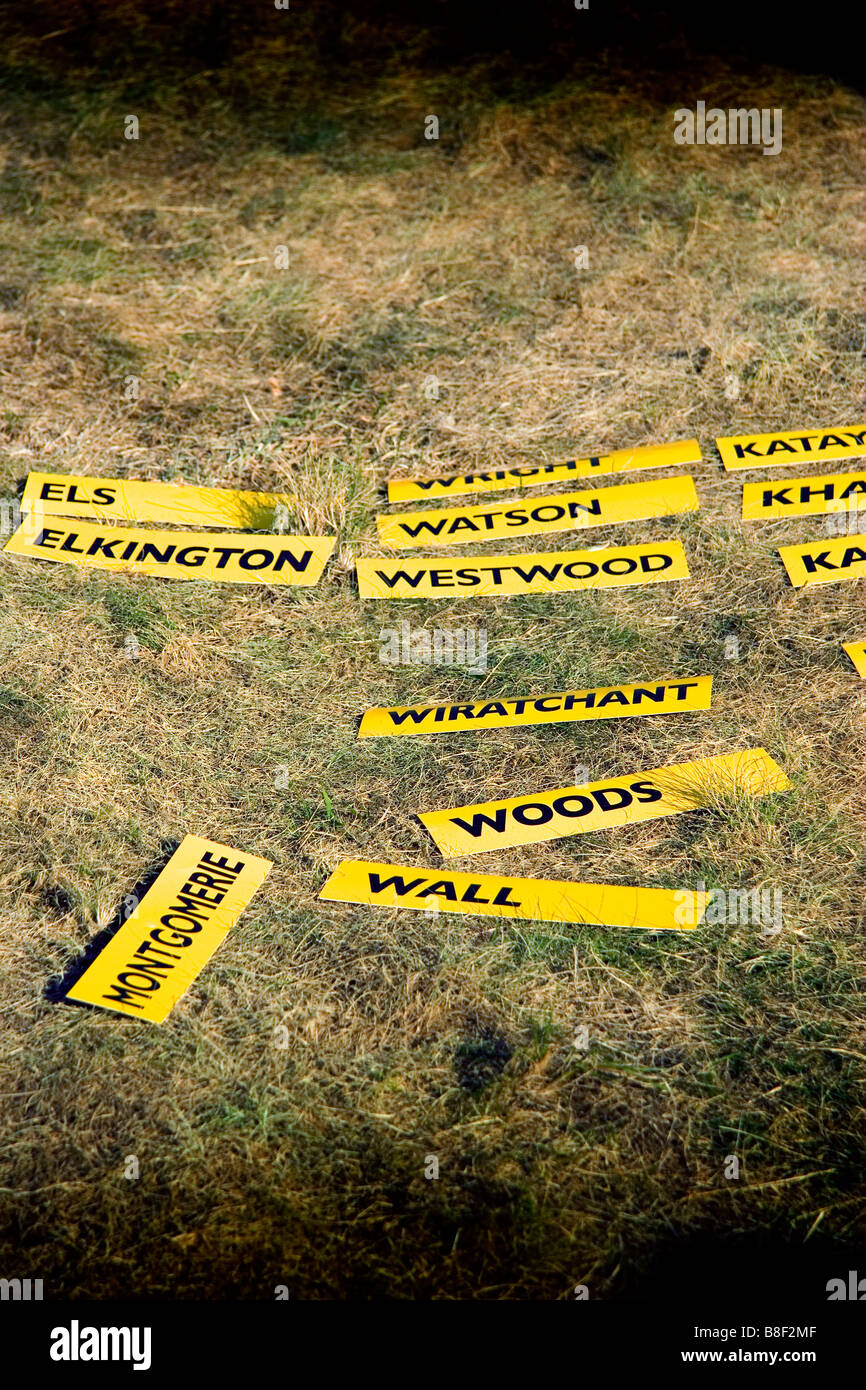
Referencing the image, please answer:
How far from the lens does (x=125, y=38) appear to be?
705 centimetres

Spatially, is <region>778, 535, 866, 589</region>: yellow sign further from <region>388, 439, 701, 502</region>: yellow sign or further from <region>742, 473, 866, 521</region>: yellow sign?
<region>388, 439, 701, 502</region>: yellow sign

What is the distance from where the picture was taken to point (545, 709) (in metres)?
3.84

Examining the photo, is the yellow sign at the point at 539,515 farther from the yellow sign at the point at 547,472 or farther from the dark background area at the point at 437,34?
the dark background area at the point at 437,34

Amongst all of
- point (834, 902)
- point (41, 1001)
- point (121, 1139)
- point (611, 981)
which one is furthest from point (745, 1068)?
point (41, 1001)

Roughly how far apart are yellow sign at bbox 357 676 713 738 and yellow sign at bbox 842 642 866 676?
0.48 meters

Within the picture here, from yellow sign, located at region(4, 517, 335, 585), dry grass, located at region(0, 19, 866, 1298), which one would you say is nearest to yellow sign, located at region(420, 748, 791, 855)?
dry grass, located at region(0, 19, 866, 1298)

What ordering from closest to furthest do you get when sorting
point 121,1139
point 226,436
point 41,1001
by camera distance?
point 121,1139
point 41,1001
point 226,436

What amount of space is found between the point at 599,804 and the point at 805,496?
1839 millimetres

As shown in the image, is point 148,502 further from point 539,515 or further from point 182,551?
point 539,515

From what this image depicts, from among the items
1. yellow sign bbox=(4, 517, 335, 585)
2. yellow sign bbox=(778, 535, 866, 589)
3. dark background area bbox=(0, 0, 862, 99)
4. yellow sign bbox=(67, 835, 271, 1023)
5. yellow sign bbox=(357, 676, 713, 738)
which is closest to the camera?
yellow sign bbox=(67, 835, 271, 1023)

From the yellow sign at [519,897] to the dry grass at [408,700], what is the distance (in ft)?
0.21

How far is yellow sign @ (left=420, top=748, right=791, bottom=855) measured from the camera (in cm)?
343

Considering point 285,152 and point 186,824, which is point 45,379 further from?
point 186,824
